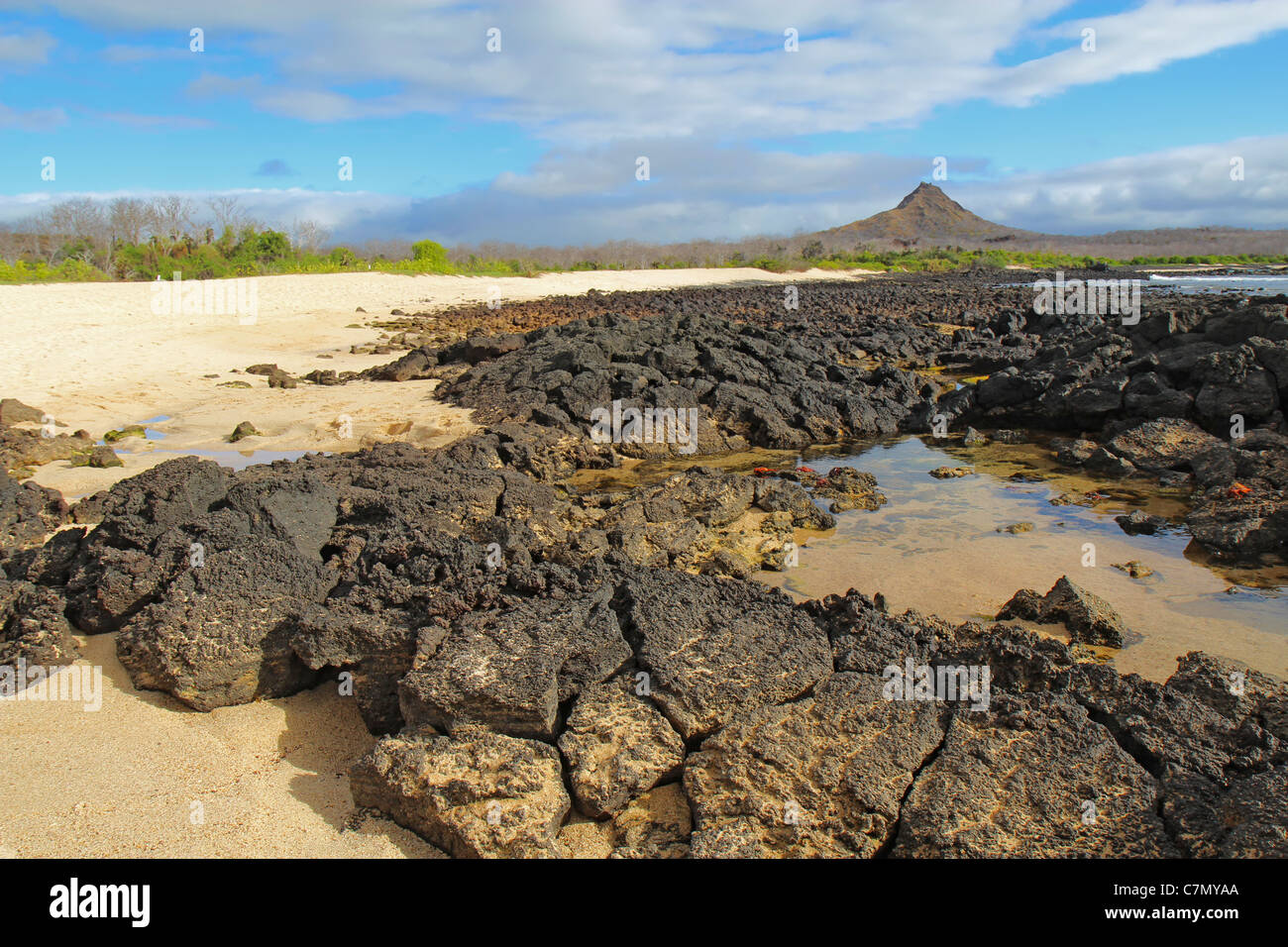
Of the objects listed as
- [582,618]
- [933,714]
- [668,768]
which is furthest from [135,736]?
[933,714]

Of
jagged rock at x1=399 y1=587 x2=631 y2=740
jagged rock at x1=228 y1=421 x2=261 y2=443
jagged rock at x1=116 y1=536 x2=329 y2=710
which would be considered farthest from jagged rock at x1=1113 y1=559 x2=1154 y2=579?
jagged rock at x1=228 y1=421 x2=261 y2=443

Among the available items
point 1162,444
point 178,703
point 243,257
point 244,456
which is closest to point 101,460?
point 244,456

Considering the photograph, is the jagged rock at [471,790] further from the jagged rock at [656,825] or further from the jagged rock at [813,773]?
A: the jagged rock at [813,773]

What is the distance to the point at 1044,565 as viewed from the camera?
284 inches

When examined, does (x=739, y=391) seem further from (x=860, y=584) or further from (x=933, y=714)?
(x=933, y=714)

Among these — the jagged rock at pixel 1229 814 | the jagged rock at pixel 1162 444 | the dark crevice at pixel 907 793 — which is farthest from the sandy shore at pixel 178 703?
the jagged rock at pixel 1162 444

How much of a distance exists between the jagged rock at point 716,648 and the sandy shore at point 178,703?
770 millimetres

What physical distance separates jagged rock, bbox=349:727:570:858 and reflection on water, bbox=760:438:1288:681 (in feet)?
11.1

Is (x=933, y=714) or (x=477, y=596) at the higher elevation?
(x=477, y=596)

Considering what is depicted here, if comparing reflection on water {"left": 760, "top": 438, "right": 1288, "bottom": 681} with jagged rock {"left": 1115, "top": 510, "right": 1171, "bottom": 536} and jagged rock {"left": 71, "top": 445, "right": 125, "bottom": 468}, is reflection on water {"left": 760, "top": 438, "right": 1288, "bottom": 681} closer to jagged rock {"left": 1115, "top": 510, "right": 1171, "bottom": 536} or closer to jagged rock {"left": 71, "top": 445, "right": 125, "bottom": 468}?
jagged rock {"left": 1115, "top": 510, "right": 1171, "bottom": 536}

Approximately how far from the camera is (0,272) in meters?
30.5

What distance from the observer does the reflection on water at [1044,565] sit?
19.6 ft

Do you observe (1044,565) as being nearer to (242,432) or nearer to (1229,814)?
(1229,814)
